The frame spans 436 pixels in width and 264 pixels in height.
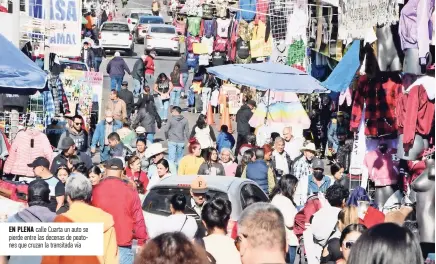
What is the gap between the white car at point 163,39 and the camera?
44.7m

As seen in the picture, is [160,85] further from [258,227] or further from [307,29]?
[258,227]

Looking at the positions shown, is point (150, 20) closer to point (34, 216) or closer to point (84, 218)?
point (34, 216)

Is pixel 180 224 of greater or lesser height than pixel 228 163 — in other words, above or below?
above

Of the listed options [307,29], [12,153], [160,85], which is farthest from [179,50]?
[12,153]

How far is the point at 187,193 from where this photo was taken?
39.6 ft

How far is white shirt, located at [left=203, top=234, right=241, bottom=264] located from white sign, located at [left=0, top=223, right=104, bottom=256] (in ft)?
2.59

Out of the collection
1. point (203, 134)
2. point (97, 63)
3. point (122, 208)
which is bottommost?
point (97, 63)

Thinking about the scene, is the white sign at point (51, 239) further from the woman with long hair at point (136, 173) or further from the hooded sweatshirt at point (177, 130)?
the hooded sweatshirt at point (177, 130)

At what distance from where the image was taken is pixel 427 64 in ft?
37.1

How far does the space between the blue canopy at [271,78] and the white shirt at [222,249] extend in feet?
34.8

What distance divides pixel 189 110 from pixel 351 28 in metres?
17.1

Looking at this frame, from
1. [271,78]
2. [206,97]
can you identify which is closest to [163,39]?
[206,97]

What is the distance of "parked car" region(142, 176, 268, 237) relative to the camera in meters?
11.8

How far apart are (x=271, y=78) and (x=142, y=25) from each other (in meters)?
30.5
